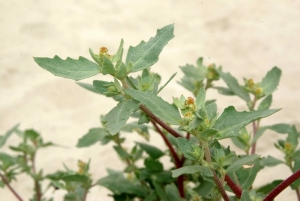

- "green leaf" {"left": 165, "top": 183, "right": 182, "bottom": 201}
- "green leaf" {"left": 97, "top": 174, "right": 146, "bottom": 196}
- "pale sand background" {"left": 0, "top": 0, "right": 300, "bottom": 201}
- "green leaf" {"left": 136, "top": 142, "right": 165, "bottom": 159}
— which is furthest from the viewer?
"pale sand background" {"left": 0, "top": 0, "right": 300, "bottom": 201}

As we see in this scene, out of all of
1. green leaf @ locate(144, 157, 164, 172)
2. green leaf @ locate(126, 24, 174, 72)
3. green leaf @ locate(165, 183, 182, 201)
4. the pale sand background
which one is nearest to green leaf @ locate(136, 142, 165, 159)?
green leaf @ locate(144, 157, 164, 172)

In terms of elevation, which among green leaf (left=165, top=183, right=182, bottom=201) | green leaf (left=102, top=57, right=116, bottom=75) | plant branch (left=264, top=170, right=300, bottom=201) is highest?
green leaf (left=102, top=57, right=116, bottom=75)

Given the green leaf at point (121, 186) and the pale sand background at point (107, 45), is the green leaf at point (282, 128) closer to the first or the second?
the green leaf at point (121, 186)

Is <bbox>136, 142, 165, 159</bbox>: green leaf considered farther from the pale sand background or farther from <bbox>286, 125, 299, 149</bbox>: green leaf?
the pale sand background

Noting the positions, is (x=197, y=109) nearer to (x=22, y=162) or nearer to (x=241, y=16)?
(x=22, y=162)

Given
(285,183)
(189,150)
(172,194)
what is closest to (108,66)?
(189,150)

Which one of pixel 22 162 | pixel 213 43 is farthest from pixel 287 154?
pixel 213 43
